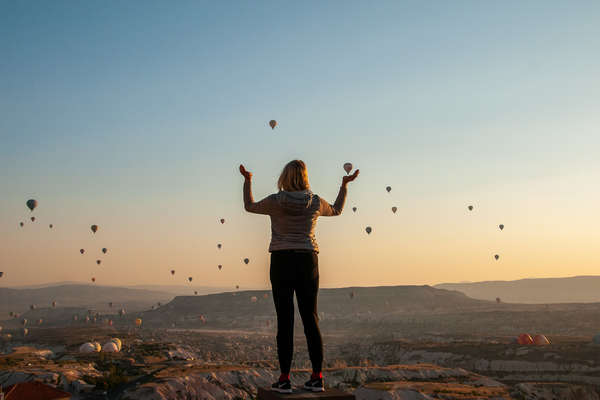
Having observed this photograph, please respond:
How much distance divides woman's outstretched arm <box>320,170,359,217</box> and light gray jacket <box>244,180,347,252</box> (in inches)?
7.0

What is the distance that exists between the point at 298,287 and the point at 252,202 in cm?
131

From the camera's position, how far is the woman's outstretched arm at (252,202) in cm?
729

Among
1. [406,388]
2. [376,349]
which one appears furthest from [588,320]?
[406,388]

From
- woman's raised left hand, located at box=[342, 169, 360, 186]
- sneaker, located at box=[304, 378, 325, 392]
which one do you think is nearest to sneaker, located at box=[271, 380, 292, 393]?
sneaker, located at box=[304, 378, 325, 392]

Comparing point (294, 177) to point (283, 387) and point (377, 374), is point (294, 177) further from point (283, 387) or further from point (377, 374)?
point (377, 374)

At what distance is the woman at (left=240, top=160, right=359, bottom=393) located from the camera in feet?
23.2

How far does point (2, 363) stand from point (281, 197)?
183 feet

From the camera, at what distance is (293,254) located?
7.11 meters

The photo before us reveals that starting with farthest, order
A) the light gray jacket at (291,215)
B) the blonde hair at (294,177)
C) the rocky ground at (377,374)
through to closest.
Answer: the rocky ground at (377,374)
the blonde hair at (294,177)
the light gray jacket at (291,215)

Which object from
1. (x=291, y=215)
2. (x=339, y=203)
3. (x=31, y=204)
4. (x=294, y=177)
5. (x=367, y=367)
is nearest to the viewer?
(x=291, y=215)

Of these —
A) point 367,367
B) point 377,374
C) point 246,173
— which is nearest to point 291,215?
point 246,173

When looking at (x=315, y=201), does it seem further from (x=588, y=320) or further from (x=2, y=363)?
(x=588, y=320)

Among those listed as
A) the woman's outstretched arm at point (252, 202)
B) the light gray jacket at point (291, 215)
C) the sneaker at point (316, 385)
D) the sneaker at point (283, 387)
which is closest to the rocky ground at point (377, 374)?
the sneaker at point (316, 385)

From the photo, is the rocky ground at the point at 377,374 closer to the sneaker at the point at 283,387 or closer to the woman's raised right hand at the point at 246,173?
the sneaker at the point at 283,387
